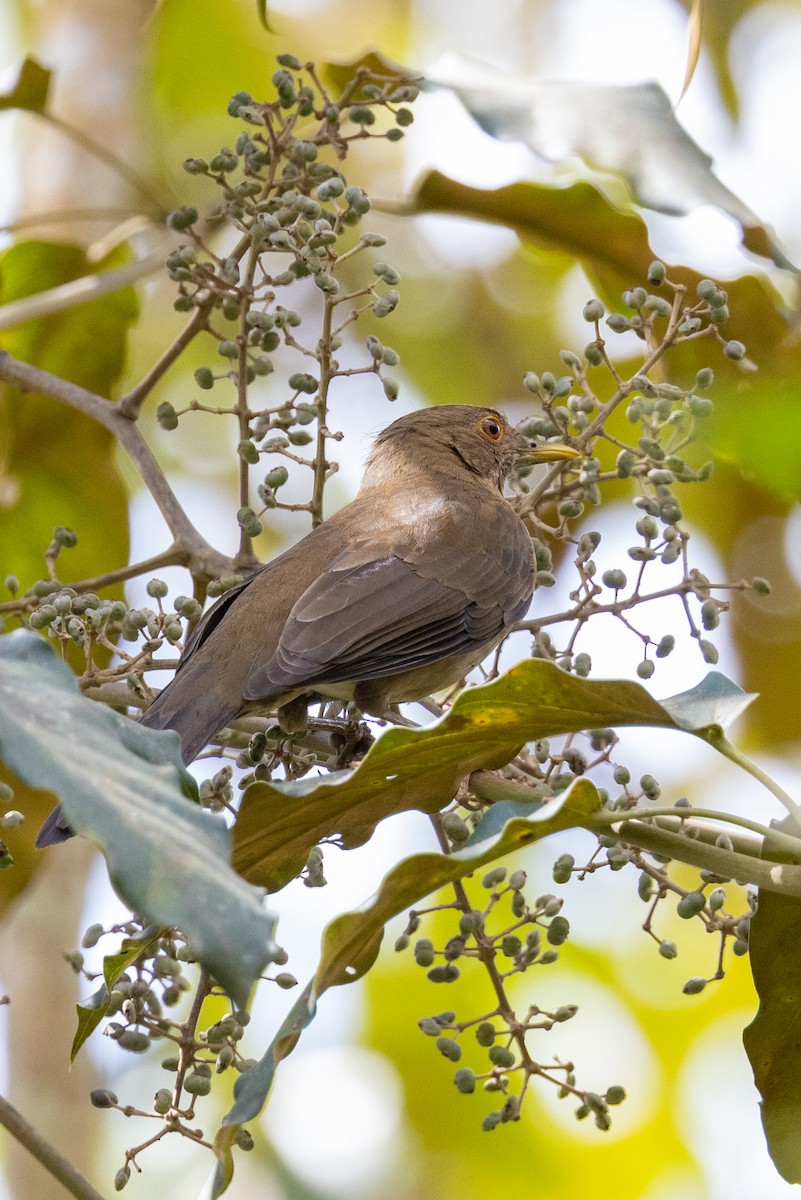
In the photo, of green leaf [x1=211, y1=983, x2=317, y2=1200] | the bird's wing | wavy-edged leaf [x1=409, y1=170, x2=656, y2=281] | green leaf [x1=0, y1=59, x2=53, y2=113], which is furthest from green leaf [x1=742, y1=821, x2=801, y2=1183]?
green leaf [x1=0, y1=59, x2=53, y2=113]

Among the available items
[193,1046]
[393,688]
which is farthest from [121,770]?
[393,688]

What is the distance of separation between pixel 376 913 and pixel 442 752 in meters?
0.35

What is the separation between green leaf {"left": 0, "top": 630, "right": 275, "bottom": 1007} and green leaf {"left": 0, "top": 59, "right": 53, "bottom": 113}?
2745 mm

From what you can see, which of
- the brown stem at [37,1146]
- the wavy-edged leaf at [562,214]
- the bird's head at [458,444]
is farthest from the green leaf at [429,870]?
the bird's head at [458,444]

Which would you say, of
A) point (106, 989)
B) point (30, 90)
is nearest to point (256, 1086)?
point (106, 989)

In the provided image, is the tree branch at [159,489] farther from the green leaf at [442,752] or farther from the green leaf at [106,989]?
the green leaf at [106,989]

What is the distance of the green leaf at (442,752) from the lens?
7.86 ft

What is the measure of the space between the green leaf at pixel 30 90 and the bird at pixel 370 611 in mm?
1596

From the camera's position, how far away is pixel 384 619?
4.05 meters

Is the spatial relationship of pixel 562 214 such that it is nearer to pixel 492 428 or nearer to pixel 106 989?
pixel 492 428

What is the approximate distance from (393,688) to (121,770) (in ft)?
7.85

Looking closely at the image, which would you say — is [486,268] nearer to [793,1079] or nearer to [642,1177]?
[642,1177]

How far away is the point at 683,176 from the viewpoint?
11.7 feet

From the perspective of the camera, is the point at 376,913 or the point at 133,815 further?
the point at 376,913
